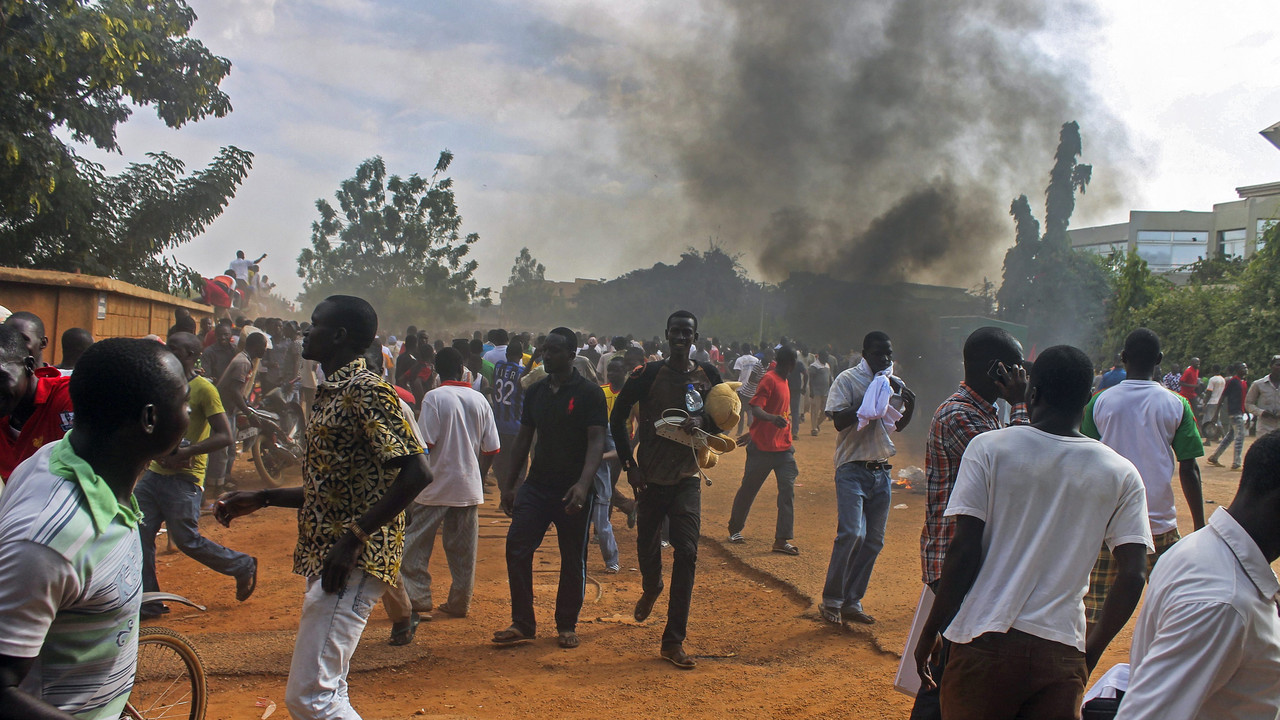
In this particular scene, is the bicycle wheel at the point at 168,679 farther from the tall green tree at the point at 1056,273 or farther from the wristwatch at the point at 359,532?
the tall green tree at the point at 1056,273

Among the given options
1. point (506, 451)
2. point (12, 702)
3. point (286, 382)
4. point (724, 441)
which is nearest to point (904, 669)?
point (724, 441)

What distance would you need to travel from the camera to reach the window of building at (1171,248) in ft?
180

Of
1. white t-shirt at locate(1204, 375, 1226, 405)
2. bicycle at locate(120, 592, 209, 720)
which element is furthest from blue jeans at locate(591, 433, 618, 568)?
white t-shirt at locate(1204, 375, 1226, 405)

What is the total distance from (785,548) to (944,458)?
5.01 metres

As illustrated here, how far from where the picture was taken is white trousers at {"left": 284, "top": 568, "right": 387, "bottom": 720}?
2.60 m

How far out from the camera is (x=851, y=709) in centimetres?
435

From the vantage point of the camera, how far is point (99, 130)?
10.6 meters

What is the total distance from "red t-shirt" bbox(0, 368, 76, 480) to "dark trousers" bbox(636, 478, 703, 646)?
300 centimetres

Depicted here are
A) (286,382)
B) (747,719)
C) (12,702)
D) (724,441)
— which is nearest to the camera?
(12,702)

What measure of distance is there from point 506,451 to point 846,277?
24181 millimetres

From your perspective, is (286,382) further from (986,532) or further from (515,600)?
(986,532)

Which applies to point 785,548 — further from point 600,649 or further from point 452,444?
point 452,444

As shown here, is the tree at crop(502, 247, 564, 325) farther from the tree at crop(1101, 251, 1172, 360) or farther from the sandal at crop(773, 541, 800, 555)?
the sandal at crop(773, 541, 800, 555)

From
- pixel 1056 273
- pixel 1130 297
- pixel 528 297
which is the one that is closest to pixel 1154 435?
pixel 1130 297
